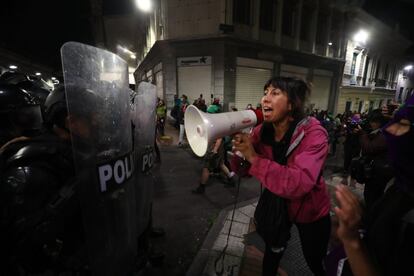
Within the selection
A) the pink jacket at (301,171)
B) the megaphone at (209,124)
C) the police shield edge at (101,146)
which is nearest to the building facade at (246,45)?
→ the pink jacket at (301,171)

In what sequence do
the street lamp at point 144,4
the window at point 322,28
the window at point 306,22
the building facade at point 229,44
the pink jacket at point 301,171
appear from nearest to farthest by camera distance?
1. the pink jacket at point 301,171
2. the building facade at point 229,44
3. the street lamp at point 144,4
4. the window at point 306,22
5. the window at point 322,28

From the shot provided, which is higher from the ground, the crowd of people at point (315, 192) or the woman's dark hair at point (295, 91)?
the woman's dark hair at point (295, 91)

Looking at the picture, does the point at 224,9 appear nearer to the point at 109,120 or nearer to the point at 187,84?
the point at 187,84

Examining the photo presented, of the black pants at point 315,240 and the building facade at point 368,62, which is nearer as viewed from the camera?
the black pants at point 315,240

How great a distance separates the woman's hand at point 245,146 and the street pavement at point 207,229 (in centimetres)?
128

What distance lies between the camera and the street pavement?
2.69 meters

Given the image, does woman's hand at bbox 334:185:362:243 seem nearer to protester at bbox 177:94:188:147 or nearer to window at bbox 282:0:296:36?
protester at bbox 177:94:188:147

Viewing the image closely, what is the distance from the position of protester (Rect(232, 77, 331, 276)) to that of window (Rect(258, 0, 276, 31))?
43.6 feet

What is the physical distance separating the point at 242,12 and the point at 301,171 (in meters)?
13.0

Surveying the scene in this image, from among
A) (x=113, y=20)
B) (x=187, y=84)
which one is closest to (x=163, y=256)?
(x=187, y=84)

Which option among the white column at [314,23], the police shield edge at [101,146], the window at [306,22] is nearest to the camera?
the police shield edge at [101,146]

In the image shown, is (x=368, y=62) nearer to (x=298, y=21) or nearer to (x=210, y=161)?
(x=298, y=21)

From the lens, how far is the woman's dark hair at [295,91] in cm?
171

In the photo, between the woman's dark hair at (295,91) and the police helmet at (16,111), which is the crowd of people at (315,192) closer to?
the woman's dark hair at (295,91)
